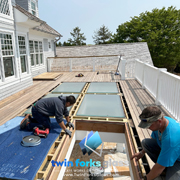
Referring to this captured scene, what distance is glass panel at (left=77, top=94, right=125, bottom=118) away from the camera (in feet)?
12.5

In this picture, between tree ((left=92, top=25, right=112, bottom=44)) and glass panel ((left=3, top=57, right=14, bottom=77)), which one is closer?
glass panel ((left=3, top=57, right=14, bottom=77))

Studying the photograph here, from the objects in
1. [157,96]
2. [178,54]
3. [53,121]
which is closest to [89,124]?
[53,121]

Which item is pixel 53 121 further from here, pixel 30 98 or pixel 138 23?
pixel 138 23

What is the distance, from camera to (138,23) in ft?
88.9

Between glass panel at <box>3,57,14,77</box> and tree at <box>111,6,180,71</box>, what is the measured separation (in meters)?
23.4

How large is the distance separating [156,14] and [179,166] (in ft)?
102

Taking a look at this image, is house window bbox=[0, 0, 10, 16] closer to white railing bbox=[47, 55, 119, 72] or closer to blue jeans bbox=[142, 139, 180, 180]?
white railing bbox=[47, 55, 119, 72]

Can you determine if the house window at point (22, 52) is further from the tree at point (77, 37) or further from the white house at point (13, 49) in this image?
the tree at point (77, 37)

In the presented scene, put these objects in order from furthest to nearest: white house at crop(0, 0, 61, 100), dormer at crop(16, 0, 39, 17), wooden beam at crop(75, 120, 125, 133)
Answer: dormer at crop(16, 0, 39, 17)
white house at crop(0, 0, 61, 100)
wooden beam at crop(75, 120, 125, 133)

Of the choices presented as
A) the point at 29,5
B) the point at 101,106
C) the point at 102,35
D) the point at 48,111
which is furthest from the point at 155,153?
the point at 102,35

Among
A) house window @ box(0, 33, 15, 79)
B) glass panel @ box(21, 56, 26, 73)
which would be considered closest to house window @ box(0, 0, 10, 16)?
house window @ box(0, 33, 15, 79)

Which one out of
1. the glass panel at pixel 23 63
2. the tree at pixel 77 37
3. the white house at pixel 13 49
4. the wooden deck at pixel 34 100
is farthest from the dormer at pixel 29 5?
the tree at pixel 77 37

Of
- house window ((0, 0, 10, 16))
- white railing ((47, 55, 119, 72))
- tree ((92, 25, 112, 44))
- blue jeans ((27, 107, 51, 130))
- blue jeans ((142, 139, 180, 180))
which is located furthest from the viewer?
tree ((92, 25, 112, 44))

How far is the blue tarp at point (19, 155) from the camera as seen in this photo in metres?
1.97
